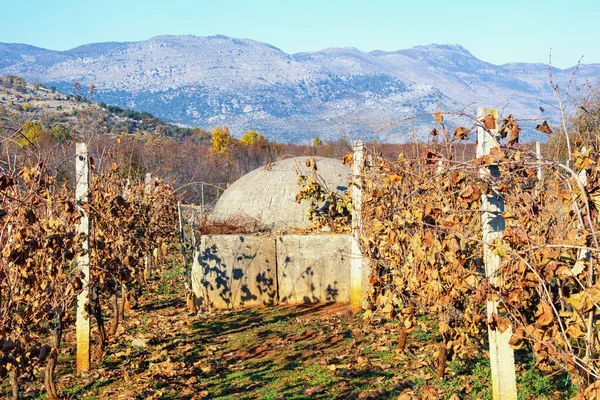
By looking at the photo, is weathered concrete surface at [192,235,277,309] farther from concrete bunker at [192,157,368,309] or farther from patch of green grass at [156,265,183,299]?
patch of green grass at [156,265,183,299]

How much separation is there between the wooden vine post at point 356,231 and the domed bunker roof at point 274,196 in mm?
3025

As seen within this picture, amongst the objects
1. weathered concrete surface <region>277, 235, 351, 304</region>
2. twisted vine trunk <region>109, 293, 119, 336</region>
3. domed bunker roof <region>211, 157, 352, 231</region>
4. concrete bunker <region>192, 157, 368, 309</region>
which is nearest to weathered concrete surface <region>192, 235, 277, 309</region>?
concrete bunker <region>192, 157, 368, 309</region>

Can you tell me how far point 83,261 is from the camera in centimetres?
848

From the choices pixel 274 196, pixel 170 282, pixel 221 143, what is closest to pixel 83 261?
pixel 274 196

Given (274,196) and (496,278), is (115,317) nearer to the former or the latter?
(274,196)

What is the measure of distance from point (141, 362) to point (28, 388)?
1.39 m

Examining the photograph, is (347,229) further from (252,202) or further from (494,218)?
(494,218)

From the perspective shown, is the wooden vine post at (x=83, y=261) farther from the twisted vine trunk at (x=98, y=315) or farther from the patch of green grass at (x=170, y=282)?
the patch of green grass at (x=170, y=282)

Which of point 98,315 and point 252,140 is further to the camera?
point 252,140

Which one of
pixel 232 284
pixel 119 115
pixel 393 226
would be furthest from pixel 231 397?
pixel 119 115

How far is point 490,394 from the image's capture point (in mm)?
6750

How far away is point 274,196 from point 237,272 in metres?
2.97

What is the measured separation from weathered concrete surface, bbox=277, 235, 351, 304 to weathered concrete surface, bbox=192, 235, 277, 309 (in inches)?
10.2

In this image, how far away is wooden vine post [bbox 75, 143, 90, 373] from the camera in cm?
843
